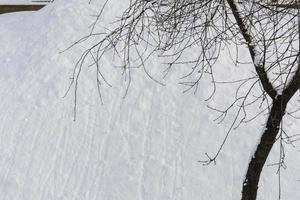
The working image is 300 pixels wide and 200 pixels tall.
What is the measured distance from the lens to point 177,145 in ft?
25.8

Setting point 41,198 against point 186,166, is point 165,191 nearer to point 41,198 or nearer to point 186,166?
point 186,166

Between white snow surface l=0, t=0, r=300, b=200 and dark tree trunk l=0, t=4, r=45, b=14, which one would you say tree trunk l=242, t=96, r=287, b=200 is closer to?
white snow surface l=0, t=0, r=300, b=200

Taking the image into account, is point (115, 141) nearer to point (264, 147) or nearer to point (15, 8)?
point (264, 147)

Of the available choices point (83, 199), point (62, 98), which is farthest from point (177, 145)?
point (62, 98)

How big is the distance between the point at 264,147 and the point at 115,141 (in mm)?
3121

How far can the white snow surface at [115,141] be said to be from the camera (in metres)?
7.25

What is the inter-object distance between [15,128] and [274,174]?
3.89 metres

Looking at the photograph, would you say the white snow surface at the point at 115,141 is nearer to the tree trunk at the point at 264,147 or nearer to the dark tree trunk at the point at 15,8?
the tree trunk at the point at 264,147

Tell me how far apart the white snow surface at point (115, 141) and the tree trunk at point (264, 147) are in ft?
5.52

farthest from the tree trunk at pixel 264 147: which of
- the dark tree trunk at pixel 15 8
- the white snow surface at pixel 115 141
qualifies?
the dark tree trunk at pixel 15 8

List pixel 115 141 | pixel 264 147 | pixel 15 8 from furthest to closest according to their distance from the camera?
pixel 15 8, pixel 115 141, pixel 264 147

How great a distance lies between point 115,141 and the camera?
798 cm

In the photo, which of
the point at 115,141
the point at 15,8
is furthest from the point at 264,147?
the point at 15,8

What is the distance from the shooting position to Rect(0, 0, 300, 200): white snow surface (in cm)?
725
